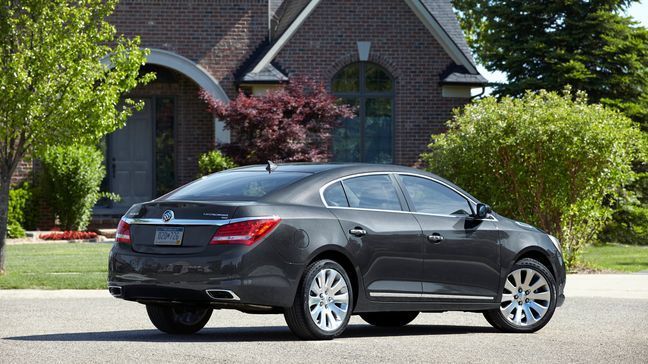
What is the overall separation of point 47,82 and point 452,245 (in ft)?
26.7

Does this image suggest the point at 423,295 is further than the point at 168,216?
Yes

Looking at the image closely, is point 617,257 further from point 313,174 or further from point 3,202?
point 313,174

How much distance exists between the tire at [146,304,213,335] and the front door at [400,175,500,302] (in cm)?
195

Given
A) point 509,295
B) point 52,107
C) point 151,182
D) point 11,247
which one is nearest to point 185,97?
point 151,182

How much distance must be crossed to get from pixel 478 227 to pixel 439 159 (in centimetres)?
933

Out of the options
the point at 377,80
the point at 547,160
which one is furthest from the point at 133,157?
the point at 547,160

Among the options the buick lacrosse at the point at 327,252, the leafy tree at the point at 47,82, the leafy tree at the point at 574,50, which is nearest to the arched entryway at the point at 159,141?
the leafy tree at the point at 574,50

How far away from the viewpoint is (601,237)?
29.6 m

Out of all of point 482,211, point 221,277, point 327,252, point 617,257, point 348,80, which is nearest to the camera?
point 221,277

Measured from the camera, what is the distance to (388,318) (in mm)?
11438

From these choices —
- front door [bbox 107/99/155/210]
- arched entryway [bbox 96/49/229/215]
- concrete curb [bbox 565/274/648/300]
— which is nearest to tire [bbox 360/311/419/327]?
concrete curb [bbox 565/274/648/300]

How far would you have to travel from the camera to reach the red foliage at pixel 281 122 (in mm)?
24516

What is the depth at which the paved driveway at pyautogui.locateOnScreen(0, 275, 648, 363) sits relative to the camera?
8.71m

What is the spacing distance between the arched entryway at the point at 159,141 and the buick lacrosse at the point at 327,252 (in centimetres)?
1744
